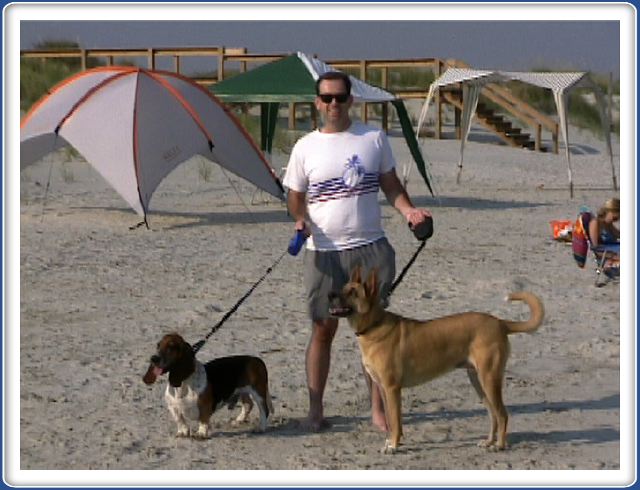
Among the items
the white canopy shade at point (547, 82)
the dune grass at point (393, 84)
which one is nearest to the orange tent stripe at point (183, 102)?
the white canopy shade at point (547, 82)

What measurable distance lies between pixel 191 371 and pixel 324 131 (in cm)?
130

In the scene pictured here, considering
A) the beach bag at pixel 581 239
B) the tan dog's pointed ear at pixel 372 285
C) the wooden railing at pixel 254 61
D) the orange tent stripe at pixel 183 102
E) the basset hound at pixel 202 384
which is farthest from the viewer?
the wooden railing at pixel 254 61

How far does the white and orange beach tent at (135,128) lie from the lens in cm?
1373

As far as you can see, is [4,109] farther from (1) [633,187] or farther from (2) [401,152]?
(2) [401,152]

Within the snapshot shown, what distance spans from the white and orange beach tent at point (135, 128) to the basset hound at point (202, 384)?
22.9 ft

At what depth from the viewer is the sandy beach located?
6.36 m

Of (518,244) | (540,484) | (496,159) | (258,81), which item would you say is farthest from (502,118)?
(540,484)

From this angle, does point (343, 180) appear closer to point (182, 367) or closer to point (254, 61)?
point (182, 367)

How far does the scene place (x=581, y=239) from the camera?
1159 cm

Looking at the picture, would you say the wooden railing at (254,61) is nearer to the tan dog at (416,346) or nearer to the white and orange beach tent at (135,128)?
the white and orange beach tent at (135,128)

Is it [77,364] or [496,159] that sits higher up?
[496,159]

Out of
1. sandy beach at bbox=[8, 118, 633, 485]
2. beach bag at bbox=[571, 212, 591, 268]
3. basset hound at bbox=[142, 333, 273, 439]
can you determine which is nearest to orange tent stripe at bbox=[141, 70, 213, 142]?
sandy beach at bbox=[8, 118, 633, 485]

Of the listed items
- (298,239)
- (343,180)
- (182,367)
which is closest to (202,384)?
(182,367)

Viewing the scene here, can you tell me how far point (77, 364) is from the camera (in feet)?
26.5
